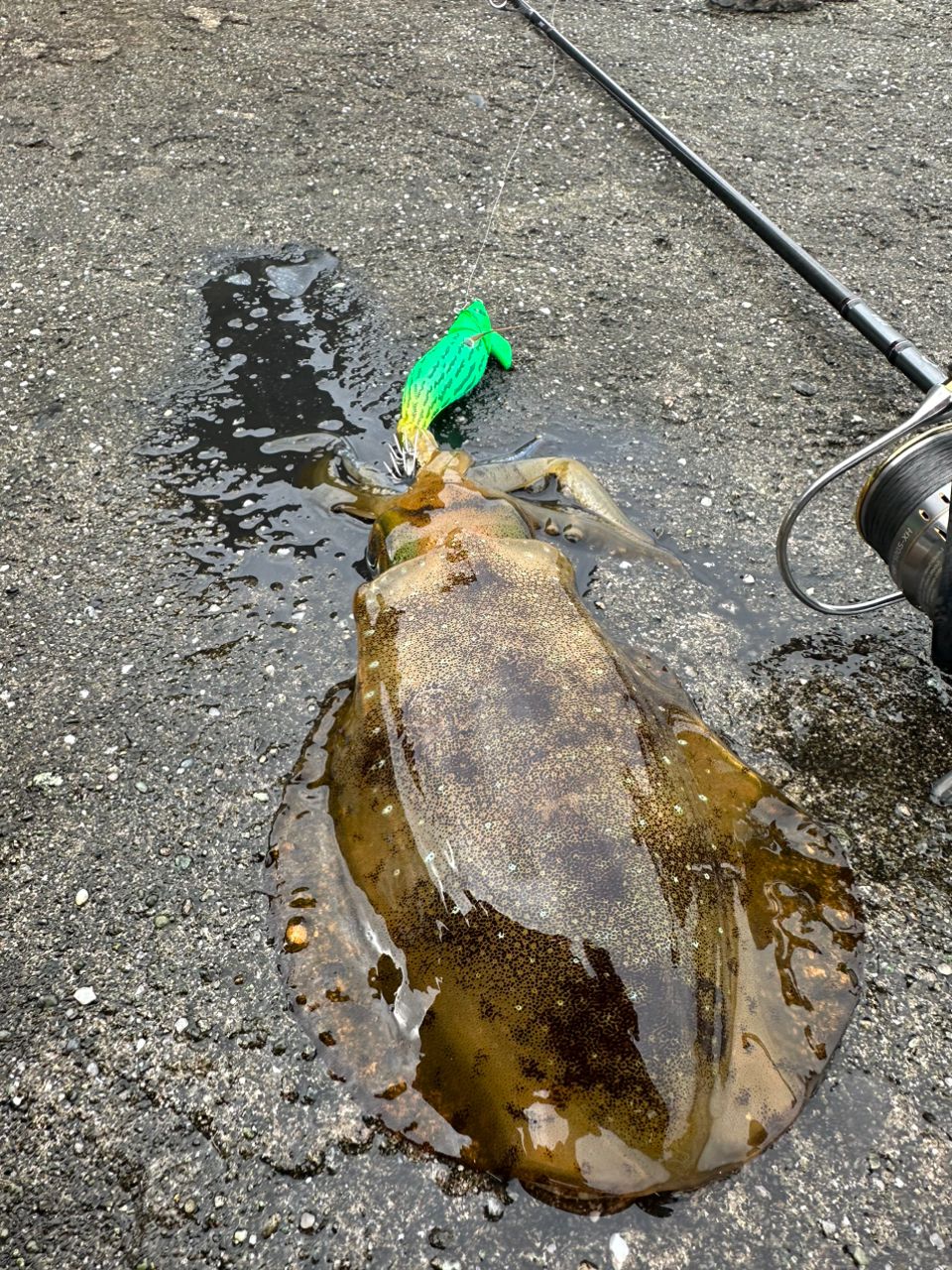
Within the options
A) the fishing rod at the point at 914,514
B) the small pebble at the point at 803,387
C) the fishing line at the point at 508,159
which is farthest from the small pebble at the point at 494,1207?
the fishing line at the point at 508,159

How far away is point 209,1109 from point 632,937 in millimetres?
1343

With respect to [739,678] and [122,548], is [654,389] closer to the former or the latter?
[739,678]

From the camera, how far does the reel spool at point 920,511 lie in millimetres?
3049

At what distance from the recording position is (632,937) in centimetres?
250

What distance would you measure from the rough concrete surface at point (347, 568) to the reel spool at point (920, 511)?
Result: 661mm

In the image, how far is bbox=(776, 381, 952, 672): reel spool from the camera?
3.05m

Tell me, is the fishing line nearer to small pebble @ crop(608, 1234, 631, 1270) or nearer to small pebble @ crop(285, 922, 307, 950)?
small pebble @ crop(285, 922, 307, 950)

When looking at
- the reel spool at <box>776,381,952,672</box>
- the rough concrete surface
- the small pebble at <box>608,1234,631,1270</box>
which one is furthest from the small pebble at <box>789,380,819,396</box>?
the small pebble at <box>608,1234,631,1270</box>

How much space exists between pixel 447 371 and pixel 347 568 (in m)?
1.10

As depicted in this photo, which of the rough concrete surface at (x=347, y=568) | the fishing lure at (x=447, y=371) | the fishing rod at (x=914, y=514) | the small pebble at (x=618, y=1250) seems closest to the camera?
the small pebble at (x=618, y=1250)

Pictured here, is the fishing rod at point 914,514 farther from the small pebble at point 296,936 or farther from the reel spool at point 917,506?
the small pebble at point 296,936

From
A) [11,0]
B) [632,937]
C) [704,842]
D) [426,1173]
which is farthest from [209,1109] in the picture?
[11,0]

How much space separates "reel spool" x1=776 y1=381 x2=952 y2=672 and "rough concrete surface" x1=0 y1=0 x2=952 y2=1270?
2.17 feet

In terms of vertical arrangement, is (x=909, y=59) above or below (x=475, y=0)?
above
